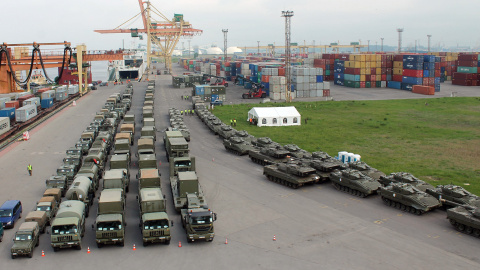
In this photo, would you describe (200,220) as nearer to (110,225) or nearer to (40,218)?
(110,225)

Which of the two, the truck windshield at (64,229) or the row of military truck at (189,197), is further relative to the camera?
the row of military truck at (189,197)

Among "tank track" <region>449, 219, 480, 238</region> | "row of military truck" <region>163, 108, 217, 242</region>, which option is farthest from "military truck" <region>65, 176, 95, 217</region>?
"tank track" <region>449, 219, 480, 238</region>

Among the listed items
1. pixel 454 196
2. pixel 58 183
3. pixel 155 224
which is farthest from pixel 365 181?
pixel 58 183

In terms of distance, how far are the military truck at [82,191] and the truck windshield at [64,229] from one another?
16.0 ft

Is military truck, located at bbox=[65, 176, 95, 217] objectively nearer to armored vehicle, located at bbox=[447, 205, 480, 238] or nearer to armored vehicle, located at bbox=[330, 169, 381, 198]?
armored vehicle, located at bbox=[330, 169, 381, 198]

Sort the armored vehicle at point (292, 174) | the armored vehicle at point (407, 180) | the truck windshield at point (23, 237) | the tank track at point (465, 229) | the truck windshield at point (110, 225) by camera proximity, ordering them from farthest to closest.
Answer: the armored vehicle at point (292, 174)
the armored vehicle at point (407, 180)
the tank track at point (465, 229)
the truck windshield at point (110, 225)
the truck windshield at point (23, 237)

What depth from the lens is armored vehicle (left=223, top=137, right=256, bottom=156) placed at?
4616 cm

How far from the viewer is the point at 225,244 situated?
25.9 metres

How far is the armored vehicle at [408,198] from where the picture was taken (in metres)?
29.4

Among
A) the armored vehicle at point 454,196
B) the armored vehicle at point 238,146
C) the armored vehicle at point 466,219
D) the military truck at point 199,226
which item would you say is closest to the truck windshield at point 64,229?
the military truck at point 199,226

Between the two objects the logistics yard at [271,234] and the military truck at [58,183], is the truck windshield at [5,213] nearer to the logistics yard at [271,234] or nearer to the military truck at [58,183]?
the logistics yard at [271,234]

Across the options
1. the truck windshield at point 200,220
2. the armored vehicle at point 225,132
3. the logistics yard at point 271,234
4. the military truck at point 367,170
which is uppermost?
the armored vehicle at point 225,132

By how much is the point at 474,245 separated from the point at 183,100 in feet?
232

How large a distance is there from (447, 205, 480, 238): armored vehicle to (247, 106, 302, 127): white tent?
3657 centimetres
